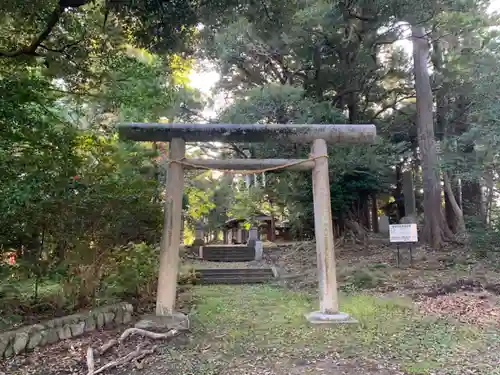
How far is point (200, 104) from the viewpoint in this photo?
15.3m

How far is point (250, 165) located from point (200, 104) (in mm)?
8648

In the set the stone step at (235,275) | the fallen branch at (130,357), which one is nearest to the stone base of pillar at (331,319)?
the fallen branch at (130,357)

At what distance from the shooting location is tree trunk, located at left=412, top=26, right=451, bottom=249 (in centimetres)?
1439

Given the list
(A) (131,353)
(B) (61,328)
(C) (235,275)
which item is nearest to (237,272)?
(C) (235,275)

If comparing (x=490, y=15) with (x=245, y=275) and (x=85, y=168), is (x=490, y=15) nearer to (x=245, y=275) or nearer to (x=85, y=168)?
(x=245, y=275)

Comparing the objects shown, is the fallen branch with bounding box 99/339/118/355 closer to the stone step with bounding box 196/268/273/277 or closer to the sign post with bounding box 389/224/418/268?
the stone step with bounding box 196/268/273/277

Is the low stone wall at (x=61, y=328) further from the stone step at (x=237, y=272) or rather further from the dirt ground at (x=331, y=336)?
the stone step at (x=237, y=272)

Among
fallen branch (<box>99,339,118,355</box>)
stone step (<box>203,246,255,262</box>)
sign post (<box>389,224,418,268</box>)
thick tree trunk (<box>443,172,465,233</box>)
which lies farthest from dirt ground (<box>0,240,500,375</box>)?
stone step (<box>203,246,255,262</box>)

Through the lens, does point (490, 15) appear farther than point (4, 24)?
Yes

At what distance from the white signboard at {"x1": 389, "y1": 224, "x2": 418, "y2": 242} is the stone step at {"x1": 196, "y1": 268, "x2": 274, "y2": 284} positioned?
13.9 feet

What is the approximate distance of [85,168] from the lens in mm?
Result: 6461

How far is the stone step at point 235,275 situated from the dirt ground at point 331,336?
6.67 feet

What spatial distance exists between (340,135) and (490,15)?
1132 centimetres

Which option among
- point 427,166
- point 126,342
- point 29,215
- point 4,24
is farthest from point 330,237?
point 427,166
